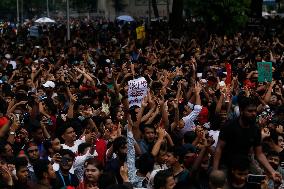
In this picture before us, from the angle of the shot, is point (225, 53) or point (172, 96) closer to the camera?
point (172, 96)

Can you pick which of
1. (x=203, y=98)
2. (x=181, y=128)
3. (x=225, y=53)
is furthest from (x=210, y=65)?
(x=181, y=128)

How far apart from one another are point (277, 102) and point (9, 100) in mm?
4254

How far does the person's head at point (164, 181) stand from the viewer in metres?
6.47

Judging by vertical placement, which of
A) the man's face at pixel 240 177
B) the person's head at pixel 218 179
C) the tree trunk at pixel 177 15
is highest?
the person's head at pixel 218 179

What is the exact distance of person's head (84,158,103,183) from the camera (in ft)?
22.4

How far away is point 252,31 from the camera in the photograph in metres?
27.4

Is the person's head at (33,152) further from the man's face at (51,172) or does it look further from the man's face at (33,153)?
the man's face at (51,172)

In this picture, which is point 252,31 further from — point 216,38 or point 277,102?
point 277,102

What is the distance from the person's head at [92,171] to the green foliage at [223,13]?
64.8ft

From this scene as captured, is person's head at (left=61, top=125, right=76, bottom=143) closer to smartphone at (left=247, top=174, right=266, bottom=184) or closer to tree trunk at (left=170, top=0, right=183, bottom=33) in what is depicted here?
smartphone at (left=247, top=174, right=266, bottom=184)

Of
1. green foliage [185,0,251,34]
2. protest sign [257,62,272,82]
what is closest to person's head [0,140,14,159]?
protest sign [257,62,272,82]

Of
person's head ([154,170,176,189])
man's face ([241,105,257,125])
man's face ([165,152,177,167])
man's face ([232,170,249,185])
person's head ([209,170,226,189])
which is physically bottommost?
man's face ([165,152,177,167])

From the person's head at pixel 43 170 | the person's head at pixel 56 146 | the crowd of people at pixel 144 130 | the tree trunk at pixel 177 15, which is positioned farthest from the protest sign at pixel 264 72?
the tree trunk at pixel 177 15

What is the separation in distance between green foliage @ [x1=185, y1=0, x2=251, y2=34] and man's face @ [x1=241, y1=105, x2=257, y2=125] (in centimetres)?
1948
